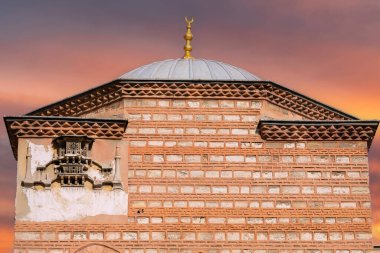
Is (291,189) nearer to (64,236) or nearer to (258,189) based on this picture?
(258,189)

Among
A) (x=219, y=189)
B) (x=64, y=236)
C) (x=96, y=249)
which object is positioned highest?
(x=219, y=189)

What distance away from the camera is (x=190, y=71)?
23797 mm

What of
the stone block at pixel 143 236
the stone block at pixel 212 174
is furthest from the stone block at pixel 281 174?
the stone block at pixel 143 236

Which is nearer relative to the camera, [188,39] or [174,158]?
[174,158]

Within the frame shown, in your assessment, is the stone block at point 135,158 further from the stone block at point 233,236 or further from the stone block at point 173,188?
the stone block at point 233,236

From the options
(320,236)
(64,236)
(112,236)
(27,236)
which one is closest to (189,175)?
(112,236)

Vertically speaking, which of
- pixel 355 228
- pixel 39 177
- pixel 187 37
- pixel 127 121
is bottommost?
pixel 355 228

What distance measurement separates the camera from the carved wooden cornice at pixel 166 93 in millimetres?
21859

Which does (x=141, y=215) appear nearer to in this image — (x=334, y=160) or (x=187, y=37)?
(x=334, y=160)

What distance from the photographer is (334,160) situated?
2167 centimetres

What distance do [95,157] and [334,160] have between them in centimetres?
631

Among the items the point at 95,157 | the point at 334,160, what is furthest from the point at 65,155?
the point at 334,160

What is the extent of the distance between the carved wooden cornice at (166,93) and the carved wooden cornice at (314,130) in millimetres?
1020

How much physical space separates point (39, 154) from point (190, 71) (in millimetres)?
5321
